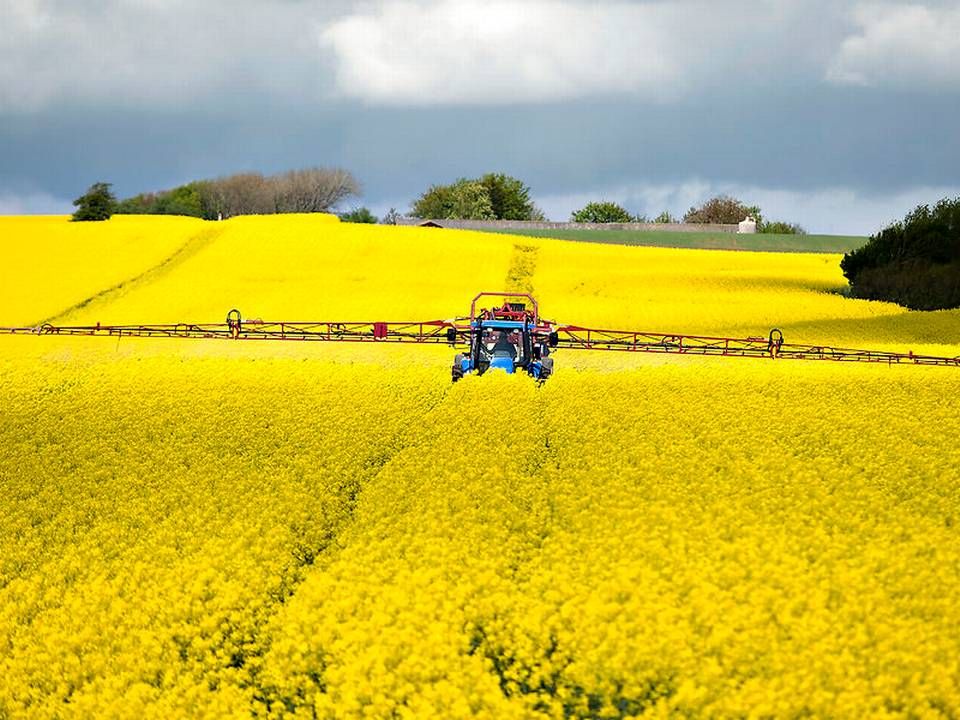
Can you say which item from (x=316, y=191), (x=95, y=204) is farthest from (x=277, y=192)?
(x=95, y=204)

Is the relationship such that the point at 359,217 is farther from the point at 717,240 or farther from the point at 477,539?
the point at 477,539

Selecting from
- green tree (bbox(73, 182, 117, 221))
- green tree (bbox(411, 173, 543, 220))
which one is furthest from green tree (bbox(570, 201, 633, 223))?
green tree (bbox(73, 182, 117, 221))

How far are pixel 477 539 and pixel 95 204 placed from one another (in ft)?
292

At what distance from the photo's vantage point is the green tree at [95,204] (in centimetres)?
9612

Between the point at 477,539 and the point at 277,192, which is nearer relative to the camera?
the point at 477,539

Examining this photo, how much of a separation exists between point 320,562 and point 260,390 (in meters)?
13.9

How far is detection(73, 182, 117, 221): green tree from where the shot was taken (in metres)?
96.1

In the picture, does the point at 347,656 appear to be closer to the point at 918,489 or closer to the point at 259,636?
the point at 259,636

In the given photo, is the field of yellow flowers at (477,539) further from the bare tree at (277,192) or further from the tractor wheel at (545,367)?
the bare tree at (277,192)

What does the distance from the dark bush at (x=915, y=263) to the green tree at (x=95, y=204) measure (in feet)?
218

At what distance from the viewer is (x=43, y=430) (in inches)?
1029

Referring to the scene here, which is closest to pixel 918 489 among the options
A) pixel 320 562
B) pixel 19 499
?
pixel 320 562

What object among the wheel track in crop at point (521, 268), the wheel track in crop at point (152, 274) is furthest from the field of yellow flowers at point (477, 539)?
the wheel track in crop at point (521, 268)

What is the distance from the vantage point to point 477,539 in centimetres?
1692
